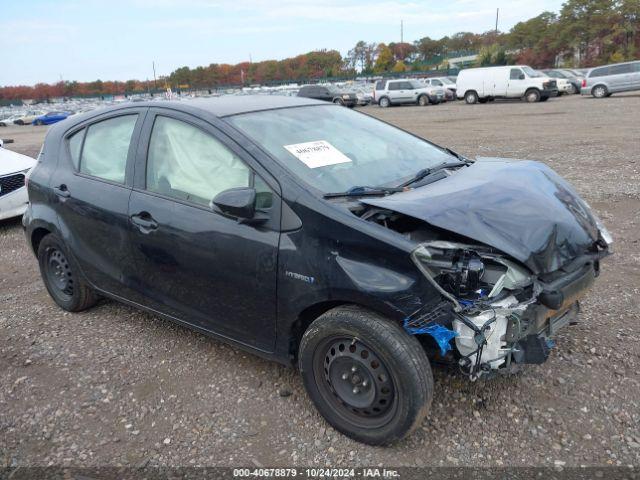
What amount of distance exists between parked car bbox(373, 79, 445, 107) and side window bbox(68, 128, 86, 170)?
96.1 ft

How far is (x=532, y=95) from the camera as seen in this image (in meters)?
26.9

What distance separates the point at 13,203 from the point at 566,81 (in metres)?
30.0

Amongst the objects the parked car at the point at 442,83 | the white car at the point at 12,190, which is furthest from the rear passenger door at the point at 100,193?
the parked car at the point at 442,83

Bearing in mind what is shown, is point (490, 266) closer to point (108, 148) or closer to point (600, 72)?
point (108, 148)

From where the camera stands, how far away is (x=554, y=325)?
2.87 metres

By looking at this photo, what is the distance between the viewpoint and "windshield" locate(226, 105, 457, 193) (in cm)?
302

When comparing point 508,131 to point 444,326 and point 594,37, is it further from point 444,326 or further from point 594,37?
point 594,37

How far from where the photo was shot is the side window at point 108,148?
143 inches

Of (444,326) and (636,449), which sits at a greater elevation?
(444,326)

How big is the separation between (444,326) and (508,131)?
13.7 meters

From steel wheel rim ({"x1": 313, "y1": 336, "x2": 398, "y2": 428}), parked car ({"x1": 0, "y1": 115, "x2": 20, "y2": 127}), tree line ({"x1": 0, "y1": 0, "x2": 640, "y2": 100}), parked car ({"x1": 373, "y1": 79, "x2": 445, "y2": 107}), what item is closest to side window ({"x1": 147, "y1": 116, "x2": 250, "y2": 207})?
steel wheel rim ({"x1": 313, "y1": 336, "x2": 398, "y2": 428})

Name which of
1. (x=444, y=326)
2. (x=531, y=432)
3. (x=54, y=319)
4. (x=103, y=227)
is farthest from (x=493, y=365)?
(x=54, y=319)

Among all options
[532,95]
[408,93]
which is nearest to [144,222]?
[532,95]

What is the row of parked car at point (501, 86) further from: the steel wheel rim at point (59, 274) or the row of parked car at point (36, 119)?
the steel wheel rim at point (59, 274)
